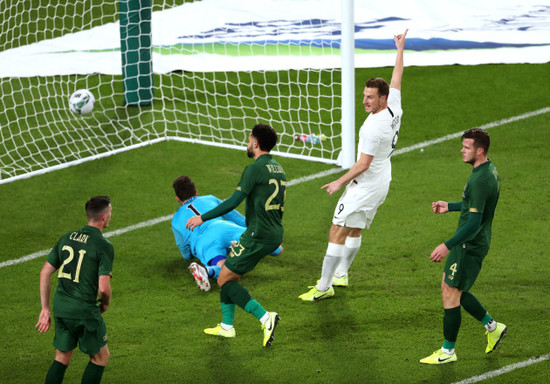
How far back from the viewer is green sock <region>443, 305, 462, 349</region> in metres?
6.14

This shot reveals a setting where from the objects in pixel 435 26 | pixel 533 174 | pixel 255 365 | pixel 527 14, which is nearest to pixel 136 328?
pixel 255 365

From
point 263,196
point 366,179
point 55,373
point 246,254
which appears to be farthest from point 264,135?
point 55,373

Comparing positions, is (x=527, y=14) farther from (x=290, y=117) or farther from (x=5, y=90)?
(x=5, y=90)

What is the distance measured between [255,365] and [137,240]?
3044 millimetres

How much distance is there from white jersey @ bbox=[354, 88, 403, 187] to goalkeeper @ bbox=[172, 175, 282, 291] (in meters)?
1.17

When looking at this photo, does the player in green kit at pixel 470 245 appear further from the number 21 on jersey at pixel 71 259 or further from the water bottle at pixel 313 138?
the water bottle at pixel 313 138

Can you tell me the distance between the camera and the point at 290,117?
1273 cm

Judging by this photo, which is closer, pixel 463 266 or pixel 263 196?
pixel 463 266

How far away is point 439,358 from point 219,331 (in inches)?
65.9

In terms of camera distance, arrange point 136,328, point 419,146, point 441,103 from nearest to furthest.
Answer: point 136,328, point 419,146, point 441,103

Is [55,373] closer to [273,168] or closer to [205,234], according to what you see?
[273,168]

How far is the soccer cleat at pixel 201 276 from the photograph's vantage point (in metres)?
7.61

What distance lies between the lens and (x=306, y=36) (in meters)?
16.2

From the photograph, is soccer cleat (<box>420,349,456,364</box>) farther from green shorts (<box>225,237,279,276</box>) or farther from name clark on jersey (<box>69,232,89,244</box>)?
name clark on jersey (<box>69,232,89,244</box>)
